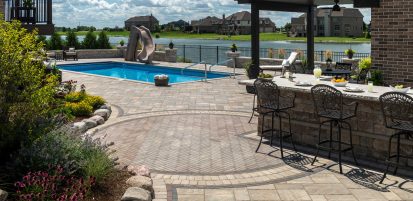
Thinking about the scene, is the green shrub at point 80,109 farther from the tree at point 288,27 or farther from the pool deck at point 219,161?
the tree at point 288,27

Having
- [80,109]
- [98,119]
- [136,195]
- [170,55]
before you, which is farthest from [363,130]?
[170,55]

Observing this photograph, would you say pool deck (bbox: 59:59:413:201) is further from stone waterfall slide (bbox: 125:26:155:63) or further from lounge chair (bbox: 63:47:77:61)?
lounge chair (bbox: 63:47:77:61)

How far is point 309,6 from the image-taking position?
688 inches

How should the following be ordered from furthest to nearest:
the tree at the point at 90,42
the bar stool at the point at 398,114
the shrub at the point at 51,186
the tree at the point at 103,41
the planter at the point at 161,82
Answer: the tree at the point at 103,41 → the tree at the point at 90,42 → the planter at the point at 161,82 → the bar stool at the point at 398,114 → the shrub at the point at 51,186

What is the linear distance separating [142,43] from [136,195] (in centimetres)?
2254

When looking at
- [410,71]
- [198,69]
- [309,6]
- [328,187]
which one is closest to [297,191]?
[328,187]

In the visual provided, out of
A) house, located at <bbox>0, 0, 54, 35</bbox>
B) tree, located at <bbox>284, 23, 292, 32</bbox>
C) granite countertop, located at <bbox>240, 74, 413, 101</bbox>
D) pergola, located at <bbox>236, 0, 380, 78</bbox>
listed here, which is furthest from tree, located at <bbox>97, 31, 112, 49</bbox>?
tree, located at <bbox>284, 23, 292, 32</bbox>

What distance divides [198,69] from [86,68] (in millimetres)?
7945

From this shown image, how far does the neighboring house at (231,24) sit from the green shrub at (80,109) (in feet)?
345

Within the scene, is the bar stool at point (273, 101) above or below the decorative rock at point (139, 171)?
above

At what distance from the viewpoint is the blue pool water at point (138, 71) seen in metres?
21.9

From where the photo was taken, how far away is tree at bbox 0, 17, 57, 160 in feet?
17.3

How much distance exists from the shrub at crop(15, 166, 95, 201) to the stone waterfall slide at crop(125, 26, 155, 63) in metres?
20.7

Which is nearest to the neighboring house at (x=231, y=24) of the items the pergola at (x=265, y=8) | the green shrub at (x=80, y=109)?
the pergola at (x=265, y=8)
